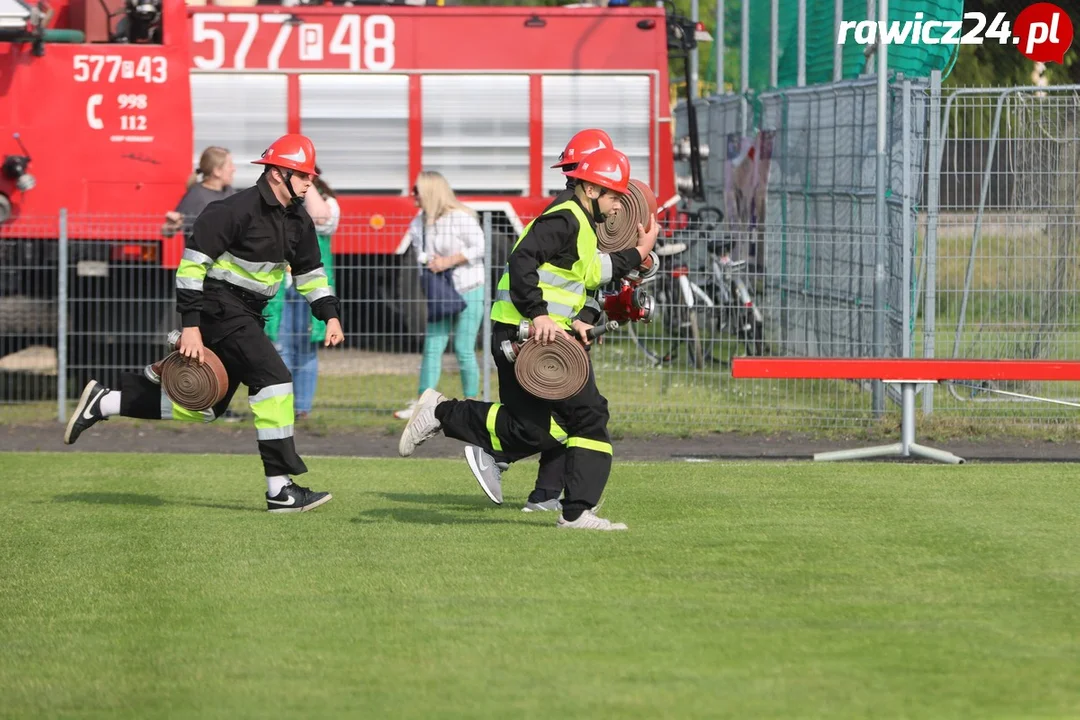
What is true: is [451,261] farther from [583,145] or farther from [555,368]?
[555,368]

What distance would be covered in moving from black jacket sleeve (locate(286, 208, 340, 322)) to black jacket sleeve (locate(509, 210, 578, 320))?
136 centimetres

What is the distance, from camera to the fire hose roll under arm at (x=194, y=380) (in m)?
8.41

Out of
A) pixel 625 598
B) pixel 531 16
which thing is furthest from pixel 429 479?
pixel 531 16

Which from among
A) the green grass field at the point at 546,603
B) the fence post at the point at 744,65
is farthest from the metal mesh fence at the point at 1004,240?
the fence post at the point at 744,65

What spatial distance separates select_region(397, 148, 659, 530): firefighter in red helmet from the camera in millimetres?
7566

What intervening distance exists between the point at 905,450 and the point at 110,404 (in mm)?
5176

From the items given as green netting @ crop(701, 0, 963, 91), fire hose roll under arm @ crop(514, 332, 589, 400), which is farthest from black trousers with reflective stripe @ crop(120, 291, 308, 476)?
green netting @ crop(701, 0, 963, 91)

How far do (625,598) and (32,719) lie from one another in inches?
91.1

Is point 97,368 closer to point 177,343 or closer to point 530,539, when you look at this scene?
point 177,343

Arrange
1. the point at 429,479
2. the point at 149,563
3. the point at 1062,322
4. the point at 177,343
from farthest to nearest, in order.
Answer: the point at 1062,322
the point at 429,479
the point at 177,343
the point at 149,563

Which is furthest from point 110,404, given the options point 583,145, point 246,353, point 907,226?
point 907,226

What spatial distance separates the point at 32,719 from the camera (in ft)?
15.9

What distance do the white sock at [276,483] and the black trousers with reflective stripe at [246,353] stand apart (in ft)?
0.10

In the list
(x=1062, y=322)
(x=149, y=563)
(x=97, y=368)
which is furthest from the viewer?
(x=97, y=368)
